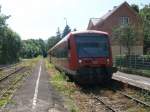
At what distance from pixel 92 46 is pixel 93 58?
2.59ft

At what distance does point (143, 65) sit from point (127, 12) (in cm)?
3795

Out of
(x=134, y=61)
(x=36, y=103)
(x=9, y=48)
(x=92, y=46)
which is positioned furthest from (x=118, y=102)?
(x=9, y=48)

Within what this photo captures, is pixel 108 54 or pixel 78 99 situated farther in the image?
pixel 108 54

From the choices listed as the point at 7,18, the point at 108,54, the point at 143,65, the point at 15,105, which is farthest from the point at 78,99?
the point at 7,18

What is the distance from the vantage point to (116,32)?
155 ft

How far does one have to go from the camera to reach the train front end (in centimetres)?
2141

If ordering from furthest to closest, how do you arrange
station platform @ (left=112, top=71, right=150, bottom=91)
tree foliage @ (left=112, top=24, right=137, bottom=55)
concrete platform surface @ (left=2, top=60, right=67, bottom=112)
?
tree foliage @ (left=112, top=24, right=137, bottom=55) < station platform @ (left=112, top=71, right=150, bottom=91) < concrete platform surface @ (left=2, top=60, right=67, bottom=112)

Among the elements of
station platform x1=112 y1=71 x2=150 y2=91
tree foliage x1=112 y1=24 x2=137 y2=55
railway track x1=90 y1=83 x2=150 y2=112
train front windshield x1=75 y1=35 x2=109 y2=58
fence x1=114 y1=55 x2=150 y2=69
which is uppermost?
tree foliage x1=112 y1=24 x2=137 y2=55

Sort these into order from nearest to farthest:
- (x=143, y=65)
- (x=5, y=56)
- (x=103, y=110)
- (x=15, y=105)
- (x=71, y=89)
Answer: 1. (x=103, y=110)
2. (x=15, y=105)
3. (x=71, y=89)
4. (x=143, y=65)
5. (x=5, y=56)

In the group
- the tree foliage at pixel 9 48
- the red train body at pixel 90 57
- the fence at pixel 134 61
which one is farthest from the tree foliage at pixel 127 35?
the tree foliage at pixel 9 48

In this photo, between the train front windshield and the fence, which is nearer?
the train front windshield

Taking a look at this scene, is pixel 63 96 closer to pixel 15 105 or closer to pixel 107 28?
pixel 15 105

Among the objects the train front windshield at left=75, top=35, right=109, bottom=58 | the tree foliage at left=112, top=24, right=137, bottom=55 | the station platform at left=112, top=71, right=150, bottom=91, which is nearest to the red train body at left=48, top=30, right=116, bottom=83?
the train front windshield at left=75, top=35, right=109, bottom=58

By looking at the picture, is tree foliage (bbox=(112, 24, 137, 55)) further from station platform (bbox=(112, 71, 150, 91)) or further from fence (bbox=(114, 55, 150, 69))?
station platform (bbox=(112, 71, 150, 91))
